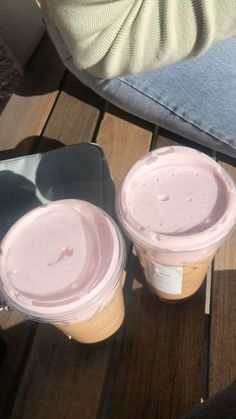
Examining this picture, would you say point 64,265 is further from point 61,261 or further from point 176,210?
point 176,210

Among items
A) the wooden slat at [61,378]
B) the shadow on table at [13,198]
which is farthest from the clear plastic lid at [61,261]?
the shadow on table at [13,198]

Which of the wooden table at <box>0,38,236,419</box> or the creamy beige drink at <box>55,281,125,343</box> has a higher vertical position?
the creamy beige drink at <box>55,281,125,343</box>

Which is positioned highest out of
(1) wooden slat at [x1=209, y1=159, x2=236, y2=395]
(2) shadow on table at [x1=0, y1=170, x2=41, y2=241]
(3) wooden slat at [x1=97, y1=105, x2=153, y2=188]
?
(2) shadow on table at [x1=0, y1=170, x2=41, y2=241]

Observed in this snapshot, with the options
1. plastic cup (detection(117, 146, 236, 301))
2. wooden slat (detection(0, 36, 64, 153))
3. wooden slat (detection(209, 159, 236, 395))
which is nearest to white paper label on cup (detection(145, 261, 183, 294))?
plastic cup (detection(117, 146, 236, 301))

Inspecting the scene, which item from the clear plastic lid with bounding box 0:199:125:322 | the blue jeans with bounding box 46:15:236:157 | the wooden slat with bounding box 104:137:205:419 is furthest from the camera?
the blue jeans with bounding box 46:15:236:157

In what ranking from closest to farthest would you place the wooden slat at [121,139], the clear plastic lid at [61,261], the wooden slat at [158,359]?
the clear plastic lid at [61,261] → the wooden slat at [158,359] → the wooden slat at [121,139]

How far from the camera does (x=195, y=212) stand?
0.62 meters

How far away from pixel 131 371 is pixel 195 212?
29 centimetres

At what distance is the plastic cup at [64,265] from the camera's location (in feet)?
1.90

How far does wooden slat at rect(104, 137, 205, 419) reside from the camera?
27.9 inches

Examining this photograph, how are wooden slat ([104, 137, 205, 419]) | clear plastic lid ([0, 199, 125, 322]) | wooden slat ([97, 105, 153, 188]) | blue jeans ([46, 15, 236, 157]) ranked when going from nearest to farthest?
clear plastic lid ([0, 199, 125, 322]) < wooden slat ([104, 137, 205, 419]) < blue jeans ([46, 15, 236, 157]) < wooden slat ([97, 105, 153, 188])

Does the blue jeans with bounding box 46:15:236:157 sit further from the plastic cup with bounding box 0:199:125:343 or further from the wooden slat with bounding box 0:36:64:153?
the plastic cup with bounding box 0:199:125:343

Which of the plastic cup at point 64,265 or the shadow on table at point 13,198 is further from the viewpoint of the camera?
the shadow on table at point 13,198

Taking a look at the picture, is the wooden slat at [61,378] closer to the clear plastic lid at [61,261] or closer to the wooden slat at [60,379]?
the wooden slat at [60,379]
